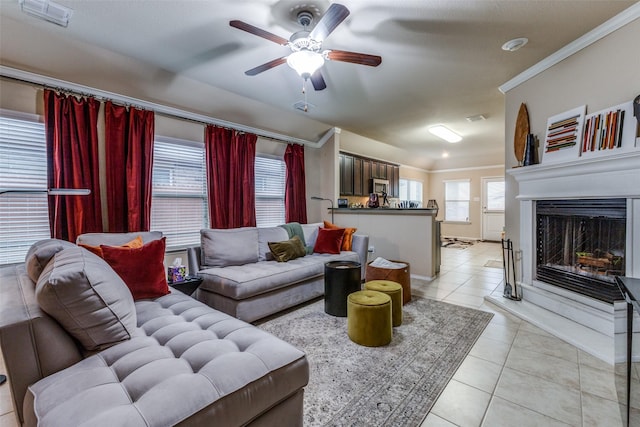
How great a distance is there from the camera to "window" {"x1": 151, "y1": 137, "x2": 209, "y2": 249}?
3.37 metres

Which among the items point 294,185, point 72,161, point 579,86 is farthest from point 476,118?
point 72,161

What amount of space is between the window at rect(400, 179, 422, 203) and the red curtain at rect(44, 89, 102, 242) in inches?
278

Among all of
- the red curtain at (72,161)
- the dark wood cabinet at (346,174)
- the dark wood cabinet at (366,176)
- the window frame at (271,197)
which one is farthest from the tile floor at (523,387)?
the dark wood cabinet at (366,176)

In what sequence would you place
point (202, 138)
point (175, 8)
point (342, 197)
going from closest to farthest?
point (175, 8)
point (202, 138)
point (342, 197)

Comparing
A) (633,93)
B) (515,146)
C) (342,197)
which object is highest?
(633,93)

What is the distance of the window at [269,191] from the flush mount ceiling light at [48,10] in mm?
2586

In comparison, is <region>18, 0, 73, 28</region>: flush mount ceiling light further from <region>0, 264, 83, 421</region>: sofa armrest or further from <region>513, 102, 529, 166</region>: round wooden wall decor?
<region>513, 102, 529, 166</region>: round wooden wall decor

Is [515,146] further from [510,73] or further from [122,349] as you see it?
[122,349]

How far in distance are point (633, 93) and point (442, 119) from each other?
2.68 m

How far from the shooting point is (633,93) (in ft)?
7.07

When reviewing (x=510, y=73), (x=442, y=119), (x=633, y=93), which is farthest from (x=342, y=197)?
(x=633, y=93)

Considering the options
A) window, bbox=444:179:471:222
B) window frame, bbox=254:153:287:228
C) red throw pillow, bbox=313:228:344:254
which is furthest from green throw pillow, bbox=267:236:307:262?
window, bbox=444:179:471:222

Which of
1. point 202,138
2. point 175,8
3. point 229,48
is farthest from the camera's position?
point 202,138

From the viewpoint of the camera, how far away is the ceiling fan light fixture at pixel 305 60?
2.01 metres
